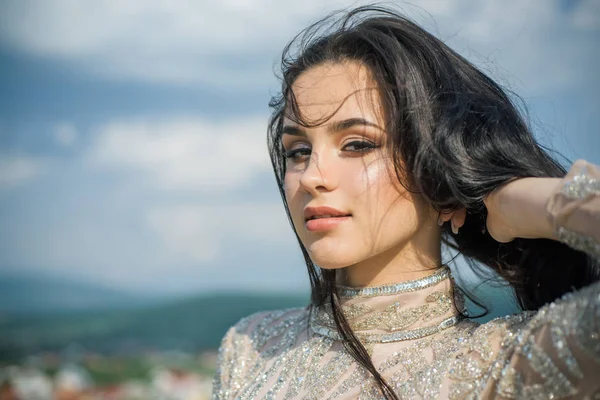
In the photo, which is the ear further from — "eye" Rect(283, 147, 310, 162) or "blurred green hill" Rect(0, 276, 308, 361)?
"blurred green hill" Rect(0, 276, 308, 361)

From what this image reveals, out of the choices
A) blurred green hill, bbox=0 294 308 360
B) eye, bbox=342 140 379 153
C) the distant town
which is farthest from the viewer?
blurred green hill, bbox=0 294 308 360

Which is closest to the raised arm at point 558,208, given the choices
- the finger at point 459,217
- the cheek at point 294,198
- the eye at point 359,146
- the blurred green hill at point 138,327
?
the finger at point 459,217

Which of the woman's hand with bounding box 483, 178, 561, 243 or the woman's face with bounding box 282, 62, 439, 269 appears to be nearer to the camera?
the woman's hand with bounding box 483, 178, 561, 243

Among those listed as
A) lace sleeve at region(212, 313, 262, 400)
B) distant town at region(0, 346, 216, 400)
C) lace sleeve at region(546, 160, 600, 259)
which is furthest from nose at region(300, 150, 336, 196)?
distant town at region(0, 346, 216, 400)

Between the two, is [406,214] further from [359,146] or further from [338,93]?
[338,93]

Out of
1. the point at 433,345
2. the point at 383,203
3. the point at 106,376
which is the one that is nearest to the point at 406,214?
the point at 383,203

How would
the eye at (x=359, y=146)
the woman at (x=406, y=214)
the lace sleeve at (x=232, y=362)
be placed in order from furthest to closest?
the lace sleeve at (x=232, y=362)
the eye at (x=359, y=146)
the woman at (x=406, y=214)

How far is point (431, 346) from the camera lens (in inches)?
52.2

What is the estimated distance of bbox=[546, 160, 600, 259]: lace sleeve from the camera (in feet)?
3.26

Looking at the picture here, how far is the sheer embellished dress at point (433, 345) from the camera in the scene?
1.01 m

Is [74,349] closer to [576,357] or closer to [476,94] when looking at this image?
[476,94]

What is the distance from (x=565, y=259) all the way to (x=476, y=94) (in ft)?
1.30

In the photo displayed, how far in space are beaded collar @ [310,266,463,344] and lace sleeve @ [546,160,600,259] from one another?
1.30ft

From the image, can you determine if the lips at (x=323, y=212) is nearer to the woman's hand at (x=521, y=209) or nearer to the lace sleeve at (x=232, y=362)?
the woman's hand at (x=521, y=209)
